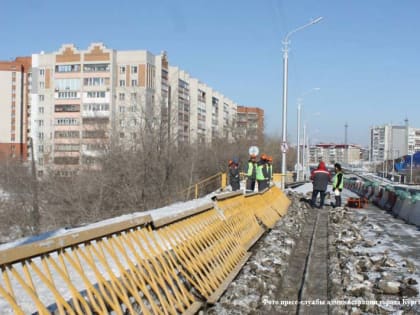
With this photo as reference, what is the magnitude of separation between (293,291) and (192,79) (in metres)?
96.5

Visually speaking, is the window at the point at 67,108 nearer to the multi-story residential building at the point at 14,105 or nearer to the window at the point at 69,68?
the window at the point at 69,68

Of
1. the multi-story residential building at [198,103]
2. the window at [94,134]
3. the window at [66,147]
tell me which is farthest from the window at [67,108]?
the window at [94,134]

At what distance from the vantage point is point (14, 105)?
104438mm

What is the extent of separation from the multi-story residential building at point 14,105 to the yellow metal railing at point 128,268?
100536 mm

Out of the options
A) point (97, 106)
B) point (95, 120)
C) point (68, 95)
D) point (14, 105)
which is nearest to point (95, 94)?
point (97, 106)

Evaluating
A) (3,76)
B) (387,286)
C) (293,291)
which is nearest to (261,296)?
(293,291)

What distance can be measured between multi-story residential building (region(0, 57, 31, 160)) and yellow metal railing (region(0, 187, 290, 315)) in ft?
330

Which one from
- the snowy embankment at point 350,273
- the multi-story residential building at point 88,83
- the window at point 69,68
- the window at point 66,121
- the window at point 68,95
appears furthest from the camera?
the window at point 69,68

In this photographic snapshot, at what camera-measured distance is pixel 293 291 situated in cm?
701

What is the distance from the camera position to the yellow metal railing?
3.78m

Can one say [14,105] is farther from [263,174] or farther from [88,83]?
[263,174]

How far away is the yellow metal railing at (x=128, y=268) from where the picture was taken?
149 inches

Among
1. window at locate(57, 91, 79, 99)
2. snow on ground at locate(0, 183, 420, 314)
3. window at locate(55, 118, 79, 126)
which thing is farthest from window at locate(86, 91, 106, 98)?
snow on ground at locate(0, 183, 420, 314)

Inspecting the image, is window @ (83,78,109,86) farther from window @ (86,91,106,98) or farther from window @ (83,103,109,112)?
window @ (83,103,109,112)
